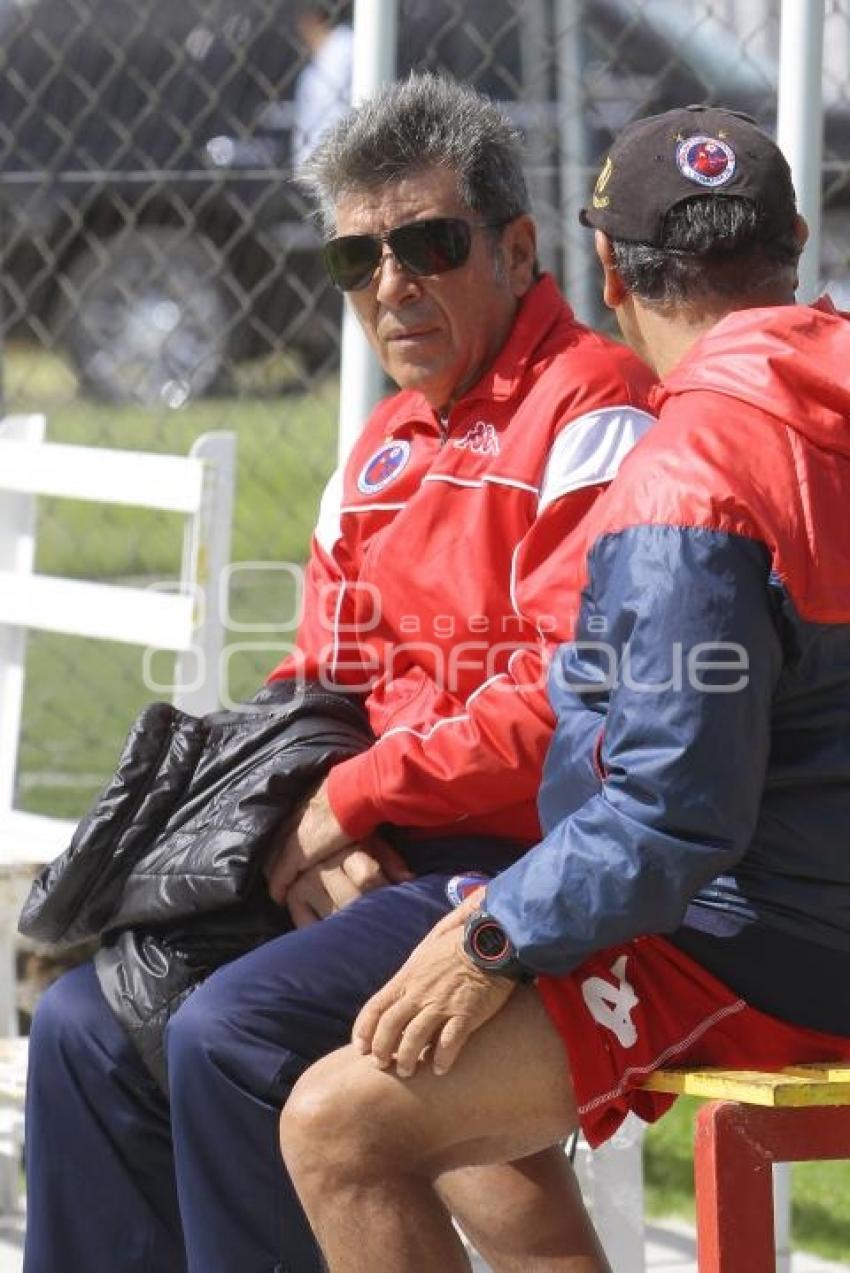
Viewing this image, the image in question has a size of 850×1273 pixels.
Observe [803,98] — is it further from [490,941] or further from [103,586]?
[490,941]

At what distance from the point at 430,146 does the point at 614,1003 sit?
126 cm

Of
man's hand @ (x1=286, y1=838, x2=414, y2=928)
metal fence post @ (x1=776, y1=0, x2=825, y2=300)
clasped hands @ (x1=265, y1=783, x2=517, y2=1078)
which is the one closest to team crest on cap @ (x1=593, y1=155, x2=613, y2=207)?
clasped hands @ (x1=265, y1=783, x2=517, y2=1078)

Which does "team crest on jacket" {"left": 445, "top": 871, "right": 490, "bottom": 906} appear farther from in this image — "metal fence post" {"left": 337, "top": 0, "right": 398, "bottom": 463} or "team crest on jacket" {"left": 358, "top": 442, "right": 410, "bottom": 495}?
"metal fence post" {"left": 337, "top": 0, "right": 398, "bottom": 463}

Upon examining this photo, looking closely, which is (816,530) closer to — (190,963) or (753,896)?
(753,896)

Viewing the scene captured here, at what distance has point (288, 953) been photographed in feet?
8.44

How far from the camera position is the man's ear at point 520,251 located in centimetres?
A: 298

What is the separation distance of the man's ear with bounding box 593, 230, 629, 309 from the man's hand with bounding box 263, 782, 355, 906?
0.76 m

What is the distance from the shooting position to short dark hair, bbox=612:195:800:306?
2.33 meters

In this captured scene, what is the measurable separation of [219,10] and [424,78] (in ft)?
19.8

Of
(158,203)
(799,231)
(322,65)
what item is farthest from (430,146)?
(158,203)

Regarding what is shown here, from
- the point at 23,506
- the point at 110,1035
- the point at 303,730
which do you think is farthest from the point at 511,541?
the point at 23,506

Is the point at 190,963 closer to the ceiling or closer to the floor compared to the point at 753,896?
closer to the floor

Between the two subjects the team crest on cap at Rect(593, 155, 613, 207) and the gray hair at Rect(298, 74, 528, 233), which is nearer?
the team crest on cap at Rect(593, 155, 613, 207)

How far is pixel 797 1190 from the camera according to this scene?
417cm
